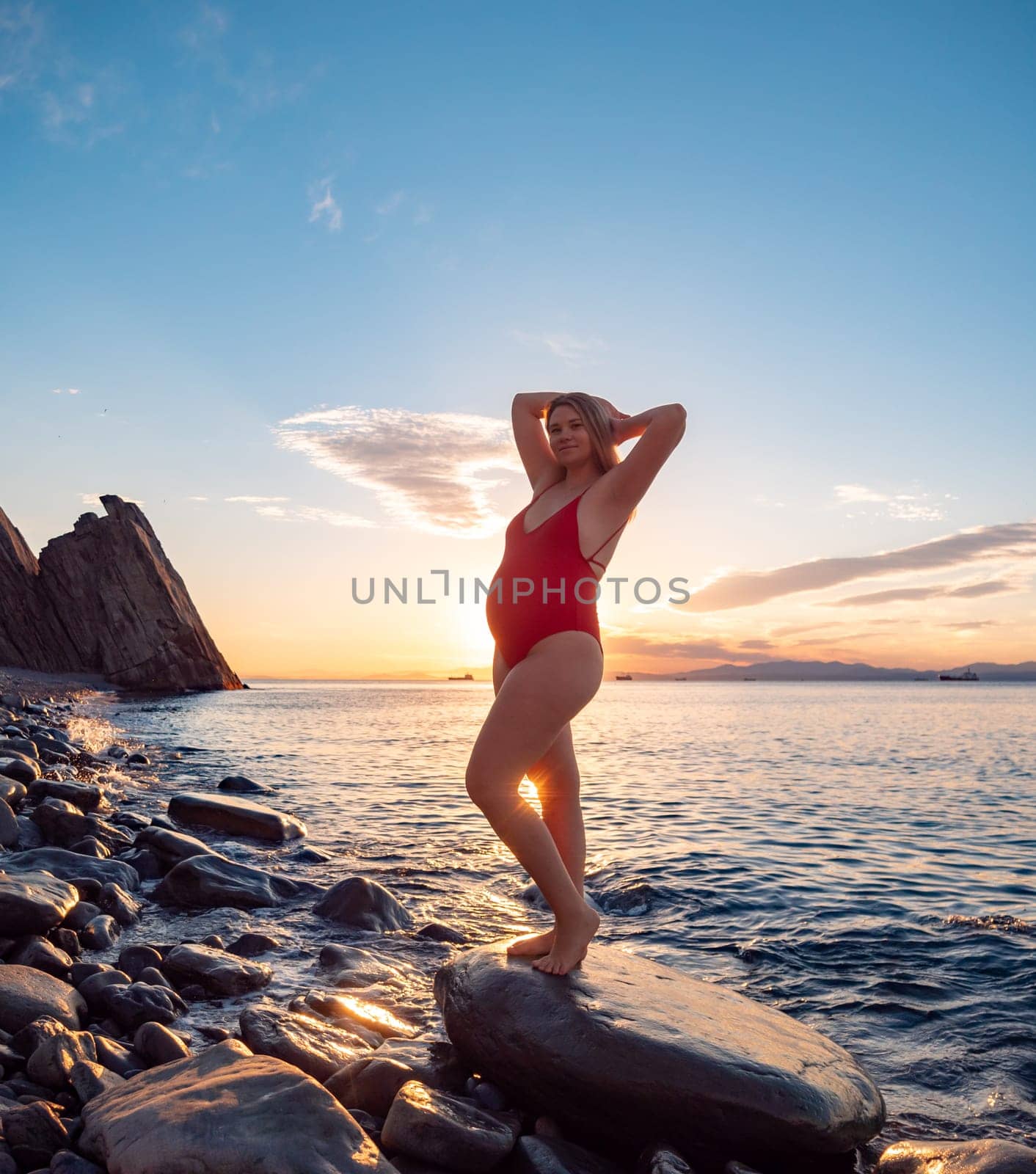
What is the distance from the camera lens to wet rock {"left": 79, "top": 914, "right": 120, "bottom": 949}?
5.04m

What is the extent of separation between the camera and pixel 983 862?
931 centimetres

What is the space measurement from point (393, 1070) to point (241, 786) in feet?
34.3

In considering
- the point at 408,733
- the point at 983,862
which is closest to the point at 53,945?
the point at 983,862

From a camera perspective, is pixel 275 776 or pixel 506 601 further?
pixel 275 776

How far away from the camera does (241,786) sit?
13.1 meters

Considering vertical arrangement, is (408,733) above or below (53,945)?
below

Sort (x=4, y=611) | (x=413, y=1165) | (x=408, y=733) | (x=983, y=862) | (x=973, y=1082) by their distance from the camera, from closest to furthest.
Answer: (x=413, y=1165) → (x=973, y=1082) → (x=983, y=862) → (x=408, y=733) → (x=4, y=611)

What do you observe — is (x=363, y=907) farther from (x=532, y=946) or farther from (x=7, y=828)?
Result: (x=7, y=828)

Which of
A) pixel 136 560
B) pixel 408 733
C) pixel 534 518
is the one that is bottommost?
pixel 408 733

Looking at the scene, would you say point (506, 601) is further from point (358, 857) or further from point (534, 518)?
point (358, 857)

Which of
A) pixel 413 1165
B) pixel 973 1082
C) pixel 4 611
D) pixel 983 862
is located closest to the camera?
pixel 413 1165

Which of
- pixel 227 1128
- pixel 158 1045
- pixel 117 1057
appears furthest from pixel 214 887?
pixel 227 1128

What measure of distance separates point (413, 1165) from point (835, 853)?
7.85 meters

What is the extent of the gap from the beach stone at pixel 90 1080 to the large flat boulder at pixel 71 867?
2923mm
